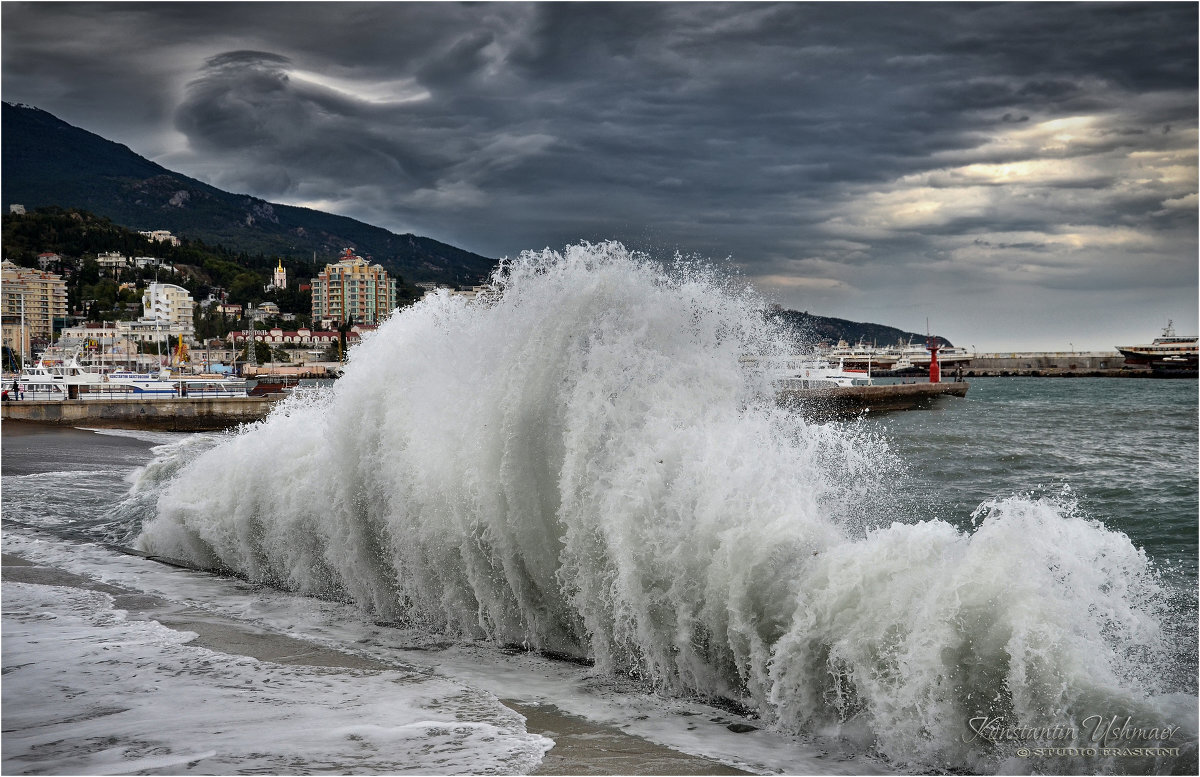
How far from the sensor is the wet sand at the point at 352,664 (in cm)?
451

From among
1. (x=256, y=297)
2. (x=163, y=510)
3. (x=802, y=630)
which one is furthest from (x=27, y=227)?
(x=802, y=630)

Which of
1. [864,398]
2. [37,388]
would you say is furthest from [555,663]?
[864,398]

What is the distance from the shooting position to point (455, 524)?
7.40 metres

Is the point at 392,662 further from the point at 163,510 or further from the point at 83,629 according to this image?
the point at 163,510

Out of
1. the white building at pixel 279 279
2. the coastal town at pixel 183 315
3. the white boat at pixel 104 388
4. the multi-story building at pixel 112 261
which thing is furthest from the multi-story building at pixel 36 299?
the white boat at pixel 104 388

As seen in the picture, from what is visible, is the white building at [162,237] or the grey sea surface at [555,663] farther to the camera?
the white building at [162,237]

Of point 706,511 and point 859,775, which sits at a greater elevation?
point 706,511

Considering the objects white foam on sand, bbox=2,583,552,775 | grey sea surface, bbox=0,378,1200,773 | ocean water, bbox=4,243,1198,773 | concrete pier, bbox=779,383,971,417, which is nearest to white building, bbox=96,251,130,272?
grey sea surface, bbox=0,378,1200,773

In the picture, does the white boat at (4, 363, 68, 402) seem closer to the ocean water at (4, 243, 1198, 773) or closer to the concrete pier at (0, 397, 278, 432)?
the concrete pier at (0, 397, 278, 432)

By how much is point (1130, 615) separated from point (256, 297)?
167 m

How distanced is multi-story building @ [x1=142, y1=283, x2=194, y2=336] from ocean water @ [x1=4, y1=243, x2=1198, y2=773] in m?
Result: 119

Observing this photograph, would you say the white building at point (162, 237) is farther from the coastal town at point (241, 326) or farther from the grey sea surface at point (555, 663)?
the grey sea surface at point (555, 663)

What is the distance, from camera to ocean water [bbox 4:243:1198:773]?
451cm

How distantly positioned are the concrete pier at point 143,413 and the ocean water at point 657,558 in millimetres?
29460
